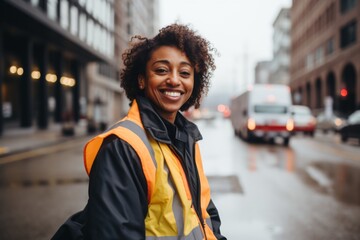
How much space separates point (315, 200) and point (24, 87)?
21967mm

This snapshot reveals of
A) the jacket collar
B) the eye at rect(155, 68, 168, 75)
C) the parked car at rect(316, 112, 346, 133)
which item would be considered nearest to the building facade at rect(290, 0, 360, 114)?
the parked car at rect(316, 112, 346, 133)

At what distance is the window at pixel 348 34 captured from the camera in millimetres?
36787

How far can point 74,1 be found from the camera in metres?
30.1

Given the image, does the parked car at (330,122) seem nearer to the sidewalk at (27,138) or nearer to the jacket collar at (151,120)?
the sidewalk at (27,138)

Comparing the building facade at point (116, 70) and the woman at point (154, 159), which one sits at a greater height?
the building facade at point (116, 70)

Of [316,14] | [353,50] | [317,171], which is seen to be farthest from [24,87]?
[316,14]

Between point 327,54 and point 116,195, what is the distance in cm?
4718

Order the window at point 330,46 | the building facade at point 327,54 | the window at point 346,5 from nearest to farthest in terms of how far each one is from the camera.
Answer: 1. the building facade at point 327,54
2. the window at point 346,5
3. the window at point 330,46

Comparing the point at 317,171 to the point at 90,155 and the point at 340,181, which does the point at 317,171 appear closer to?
the point at 340,181

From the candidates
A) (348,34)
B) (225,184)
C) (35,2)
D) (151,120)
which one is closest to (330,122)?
(348,34)

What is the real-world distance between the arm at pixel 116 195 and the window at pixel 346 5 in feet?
133

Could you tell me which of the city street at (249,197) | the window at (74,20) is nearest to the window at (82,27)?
the window at (74,20)

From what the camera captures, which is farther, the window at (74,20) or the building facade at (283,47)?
the building facade at (283,47)

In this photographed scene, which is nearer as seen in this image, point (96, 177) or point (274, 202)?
point (96, 177)
